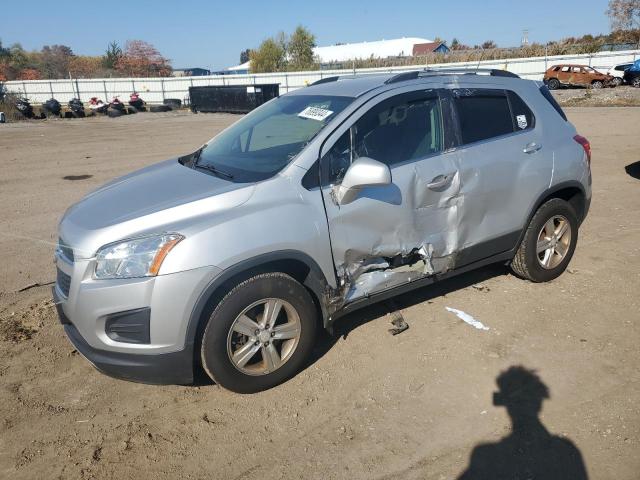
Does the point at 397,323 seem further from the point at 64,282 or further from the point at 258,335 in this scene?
the point at 64,282

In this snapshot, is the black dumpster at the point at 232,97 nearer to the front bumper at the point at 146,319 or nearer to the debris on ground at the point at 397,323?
the debris on ground at the point at 397,323

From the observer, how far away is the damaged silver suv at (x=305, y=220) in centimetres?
283

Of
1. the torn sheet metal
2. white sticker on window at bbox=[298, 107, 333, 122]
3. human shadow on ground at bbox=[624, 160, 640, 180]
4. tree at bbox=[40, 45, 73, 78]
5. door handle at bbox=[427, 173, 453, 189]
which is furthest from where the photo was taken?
tree at bbox=[40, 45, 73, 78]

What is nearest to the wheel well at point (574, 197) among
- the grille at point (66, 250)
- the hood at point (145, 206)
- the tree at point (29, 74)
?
the hood at point (145, 206)

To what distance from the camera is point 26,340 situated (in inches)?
154

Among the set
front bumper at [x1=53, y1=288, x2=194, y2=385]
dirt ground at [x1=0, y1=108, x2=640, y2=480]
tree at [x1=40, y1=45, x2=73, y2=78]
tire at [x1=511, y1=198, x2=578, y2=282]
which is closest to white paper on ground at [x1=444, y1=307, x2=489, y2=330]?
dirt ground at [x1=0, y1=108, x2=640, y2=480]

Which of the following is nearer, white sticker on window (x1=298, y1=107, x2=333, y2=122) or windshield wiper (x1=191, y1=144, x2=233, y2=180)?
windshield wiper (x1=191, y1=144, x2=233, y2=180)

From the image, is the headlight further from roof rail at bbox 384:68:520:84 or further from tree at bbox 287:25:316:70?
tree at bbox 287:25:316:70

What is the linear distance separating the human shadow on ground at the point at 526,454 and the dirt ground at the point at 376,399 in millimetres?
16

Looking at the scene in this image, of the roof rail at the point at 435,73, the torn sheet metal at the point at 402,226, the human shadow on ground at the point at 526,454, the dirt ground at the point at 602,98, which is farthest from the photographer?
the dirt ground at the point at 602,98

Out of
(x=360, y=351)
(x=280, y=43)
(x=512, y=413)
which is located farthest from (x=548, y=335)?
(x=280, y=43)

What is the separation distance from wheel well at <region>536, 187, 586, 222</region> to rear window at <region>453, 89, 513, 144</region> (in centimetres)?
89

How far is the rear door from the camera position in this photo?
393 cm

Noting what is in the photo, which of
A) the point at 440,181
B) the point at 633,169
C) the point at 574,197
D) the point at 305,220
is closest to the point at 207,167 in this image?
the point at 305,220
